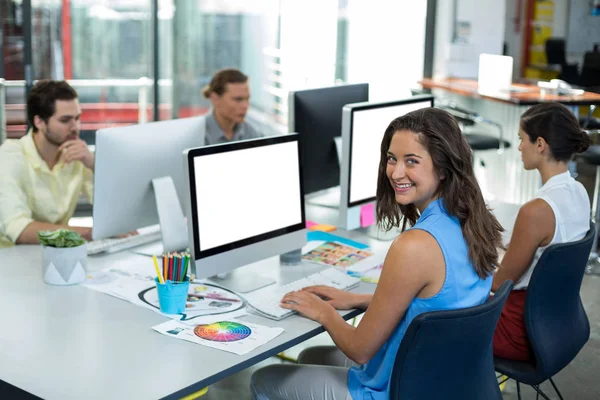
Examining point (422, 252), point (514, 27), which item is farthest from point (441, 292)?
point (514, 27)

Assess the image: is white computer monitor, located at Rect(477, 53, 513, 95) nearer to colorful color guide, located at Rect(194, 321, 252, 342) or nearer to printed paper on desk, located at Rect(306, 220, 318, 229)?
printed paper on desk, located at Rect(306, 220, 318, 229)

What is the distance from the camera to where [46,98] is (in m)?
3.06

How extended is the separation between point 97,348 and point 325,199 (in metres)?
1.77

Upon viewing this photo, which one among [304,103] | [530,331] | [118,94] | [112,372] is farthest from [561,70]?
[112,372]

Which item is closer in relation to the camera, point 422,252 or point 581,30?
point 422,252

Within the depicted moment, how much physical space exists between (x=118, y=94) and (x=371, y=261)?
123 inches

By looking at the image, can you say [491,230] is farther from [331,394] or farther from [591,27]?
[591,27]

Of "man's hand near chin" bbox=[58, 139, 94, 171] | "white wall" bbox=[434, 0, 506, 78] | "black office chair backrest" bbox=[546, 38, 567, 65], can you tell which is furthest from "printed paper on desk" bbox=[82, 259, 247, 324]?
"black office chair backrest" bbox=[546, 38, 567, 65]

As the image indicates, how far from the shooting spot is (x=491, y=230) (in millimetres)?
1970

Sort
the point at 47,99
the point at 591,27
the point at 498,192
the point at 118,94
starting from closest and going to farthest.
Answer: the point at 47,99, the point at 118,94, the point at 498,192, the point at 591,27

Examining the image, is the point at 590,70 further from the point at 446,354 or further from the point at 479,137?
the point at 446,354

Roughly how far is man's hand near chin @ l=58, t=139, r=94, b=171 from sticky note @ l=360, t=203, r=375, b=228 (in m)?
1.03

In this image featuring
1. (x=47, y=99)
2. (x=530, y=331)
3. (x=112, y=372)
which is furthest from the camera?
(x=47, y=99)

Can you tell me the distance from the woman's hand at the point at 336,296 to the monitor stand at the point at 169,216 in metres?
0.58
